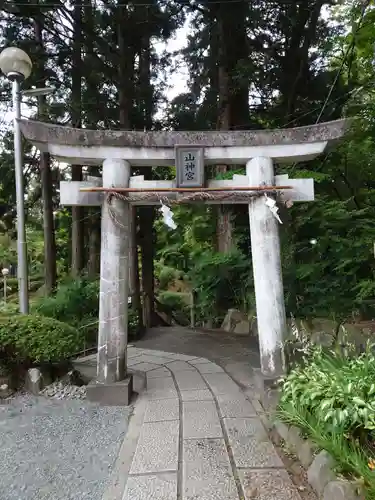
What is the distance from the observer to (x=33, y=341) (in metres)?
4.14

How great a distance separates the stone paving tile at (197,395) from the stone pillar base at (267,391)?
0.59 meters

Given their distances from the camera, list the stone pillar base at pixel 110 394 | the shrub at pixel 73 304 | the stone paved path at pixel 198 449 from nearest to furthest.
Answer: the stone paved path at pixel 198 449
the stone pillar base at pixel 110 394
the shrub at pixel 73 304

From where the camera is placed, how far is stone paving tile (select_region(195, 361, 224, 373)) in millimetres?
5160

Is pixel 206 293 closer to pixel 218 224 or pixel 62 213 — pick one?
pixel 218 224

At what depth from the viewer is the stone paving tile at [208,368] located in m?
5.16

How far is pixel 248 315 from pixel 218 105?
16.5 ft

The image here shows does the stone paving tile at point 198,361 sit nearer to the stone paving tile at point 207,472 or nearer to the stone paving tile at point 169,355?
the stone paving tile at point 169,355

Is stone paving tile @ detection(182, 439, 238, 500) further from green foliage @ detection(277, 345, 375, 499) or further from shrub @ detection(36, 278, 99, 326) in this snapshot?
shrub @ detection(36, 278, 99, 326)

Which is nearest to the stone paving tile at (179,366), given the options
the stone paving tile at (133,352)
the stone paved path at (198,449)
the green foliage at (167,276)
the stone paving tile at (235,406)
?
the stone paved path at (198,449)

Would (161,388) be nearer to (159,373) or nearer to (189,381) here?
(189,381)

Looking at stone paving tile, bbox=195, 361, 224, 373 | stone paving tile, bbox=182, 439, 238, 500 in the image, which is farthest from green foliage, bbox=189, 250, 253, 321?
stone paving tile, bbox=182, 439, 238, 500

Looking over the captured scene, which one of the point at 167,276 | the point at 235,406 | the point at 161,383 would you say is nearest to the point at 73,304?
the point at 161,383

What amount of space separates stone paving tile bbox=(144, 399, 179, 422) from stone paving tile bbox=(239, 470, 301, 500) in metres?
1.16

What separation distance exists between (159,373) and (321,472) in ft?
10.1
